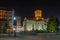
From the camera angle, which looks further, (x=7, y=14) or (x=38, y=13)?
(x=7, y=14)

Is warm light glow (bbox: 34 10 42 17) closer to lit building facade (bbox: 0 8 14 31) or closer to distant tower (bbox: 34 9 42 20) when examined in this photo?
distant tower (bbox: 34 9 42 20)

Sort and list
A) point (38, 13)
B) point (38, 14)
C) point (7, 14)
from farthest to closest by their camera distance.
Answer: point (7, 14)
point (38, 14)
point (38, 13)

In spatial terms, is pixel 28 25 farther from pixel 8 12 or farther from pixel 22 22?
pixel 8 12

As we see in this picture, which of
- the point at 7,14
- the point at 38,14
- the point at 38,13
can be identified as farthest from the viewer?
the point at 7,14

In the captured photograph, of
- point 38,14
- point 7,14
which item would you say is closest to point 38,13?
point 38,14

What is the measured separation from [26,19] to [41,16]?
746 cm

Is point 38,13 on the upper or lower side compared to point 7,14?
upper

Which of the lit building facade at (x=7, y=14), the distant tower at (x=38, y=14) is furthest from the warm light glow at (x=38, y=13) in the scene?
the lit building facade at (x=7, y=14)

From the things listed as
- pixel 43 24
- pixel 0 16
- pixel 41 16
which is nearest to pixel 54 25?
pixel 43 24

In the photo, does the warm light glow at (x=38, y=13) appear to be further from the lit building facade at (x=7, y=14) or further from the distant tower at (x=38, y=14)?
the lit building facade at (x=7, y=14)

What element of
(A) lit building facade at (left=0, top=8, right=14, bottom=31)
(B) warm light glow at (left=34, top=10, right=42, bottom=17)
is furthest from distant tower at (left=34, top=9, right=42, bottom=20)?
(A) lit building facade at (left=0, top=8, right=14, bottom=31)

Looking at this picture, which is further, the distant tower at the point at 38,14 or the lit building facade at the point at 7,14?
the distant tower at the point at 38,14

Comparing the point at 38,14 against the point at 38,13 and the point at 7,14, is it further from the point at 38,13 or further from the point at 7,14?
the point at 7,14

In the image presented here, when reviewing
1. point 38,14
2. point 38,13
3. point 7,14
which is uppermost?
point 38,13
